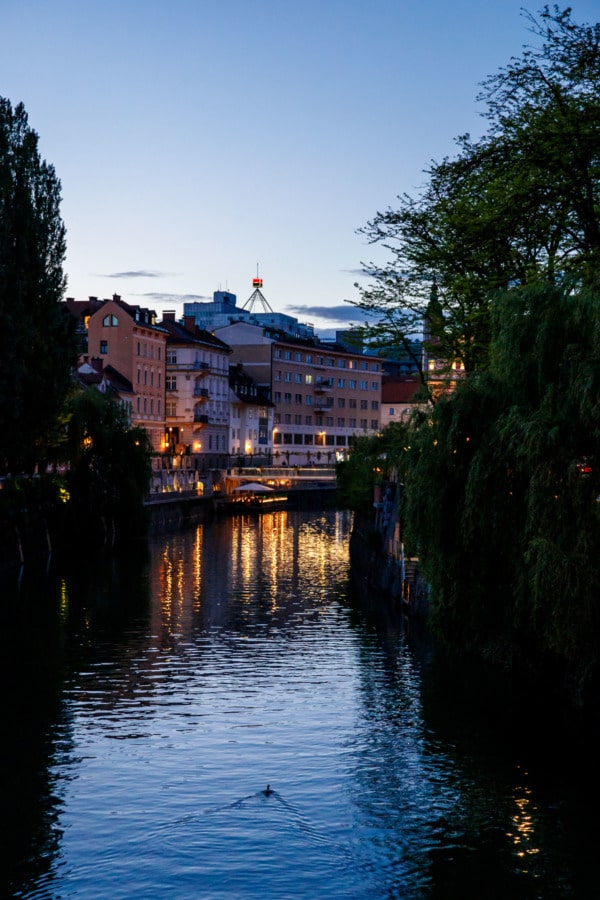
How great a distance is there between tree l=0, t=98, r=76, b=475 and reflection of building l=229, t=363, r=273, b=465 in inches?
3206

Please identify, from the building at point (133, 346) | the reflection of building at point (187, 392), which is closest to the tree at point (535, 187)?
the building at point (133, 346)

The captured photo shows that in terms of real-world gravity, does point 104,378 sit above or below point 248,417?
above

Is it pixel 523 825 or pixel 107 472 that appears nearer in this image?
pixel 523 825

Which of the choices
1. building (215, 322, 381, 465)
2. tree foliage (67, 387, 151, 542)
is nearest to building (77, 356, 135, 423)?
tree foliage (67, 387, 151, 542)

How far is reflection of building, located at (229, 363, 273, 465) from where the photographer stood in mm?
131750

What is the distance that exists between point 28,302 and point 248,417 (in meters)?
89.2

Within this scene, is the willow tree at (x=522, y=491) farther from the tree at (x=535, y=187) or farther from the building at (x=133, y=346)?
the building at (x=133, y=346)

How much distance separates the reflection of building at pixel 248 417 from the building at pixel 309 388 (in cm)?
210

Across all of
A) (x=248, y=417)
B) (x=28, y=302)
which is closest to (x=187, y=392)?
(x=248, y=417)

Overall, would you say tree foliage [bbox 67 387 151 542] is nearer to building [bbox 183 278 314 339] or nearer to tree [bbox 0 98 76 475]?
tree [bbox 0 98 76 475]

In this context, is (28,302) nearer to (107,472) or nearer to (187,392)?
(107,472)

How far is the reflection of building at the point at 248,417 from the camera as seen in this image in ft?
432

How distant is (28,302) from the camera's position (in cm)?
4744

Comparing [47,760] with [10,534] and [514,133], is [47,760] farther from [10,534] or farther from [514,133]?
[10,534]
